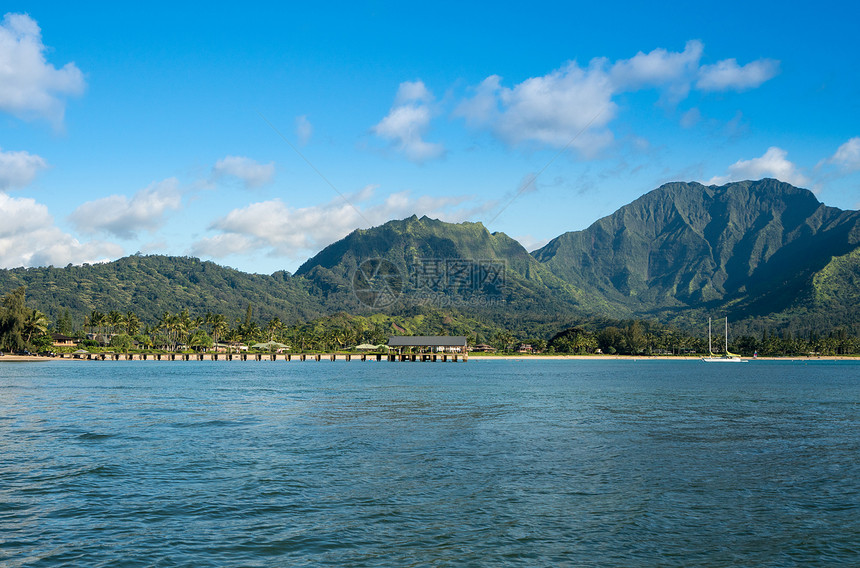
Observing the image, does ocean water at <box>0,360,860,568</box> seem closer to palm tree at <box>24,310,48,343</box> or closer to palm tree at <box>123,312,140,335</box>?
palm tree at <box>24,310,48,343</box>

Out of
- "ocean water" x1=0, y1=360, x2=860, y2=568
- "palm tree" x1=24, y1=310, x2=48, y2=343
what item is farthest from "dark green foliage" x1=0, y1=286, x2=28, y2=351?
"ocean water" x1=0, y1=360, x2=860, y2=568

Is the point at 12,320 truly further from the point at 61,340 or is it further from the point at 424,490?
the point at 424,490

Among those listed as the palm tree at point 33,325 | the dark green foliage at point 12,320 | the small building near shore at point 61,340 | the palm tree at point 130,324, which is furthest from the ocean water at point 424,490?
the small building near shore at point 61,340

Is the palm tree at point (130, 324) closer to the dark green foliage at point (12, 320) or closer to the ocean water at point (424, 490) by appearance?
the dark green foliage at point (12, 320)

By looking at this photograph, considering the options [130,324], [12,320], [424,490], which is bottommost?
[424,490]

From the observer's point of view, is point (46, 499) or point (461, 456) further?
point (461, 456)

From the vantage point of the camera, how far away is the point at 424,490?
18812 mm

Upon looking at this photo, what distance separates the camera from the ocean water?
44.8ft

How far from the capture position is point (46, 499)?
58.0 feet

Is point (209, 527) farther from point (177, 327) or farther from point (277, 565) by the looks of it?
point (177, 327)

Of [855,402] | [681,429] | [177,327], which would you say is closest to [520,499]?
[681,429]

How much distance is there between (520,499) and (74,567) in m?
11.1

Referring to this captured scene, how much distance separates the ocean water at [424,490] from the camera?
1365 centimetres

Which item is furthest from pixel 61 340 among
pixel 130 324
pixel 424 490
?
pixel 424 490
